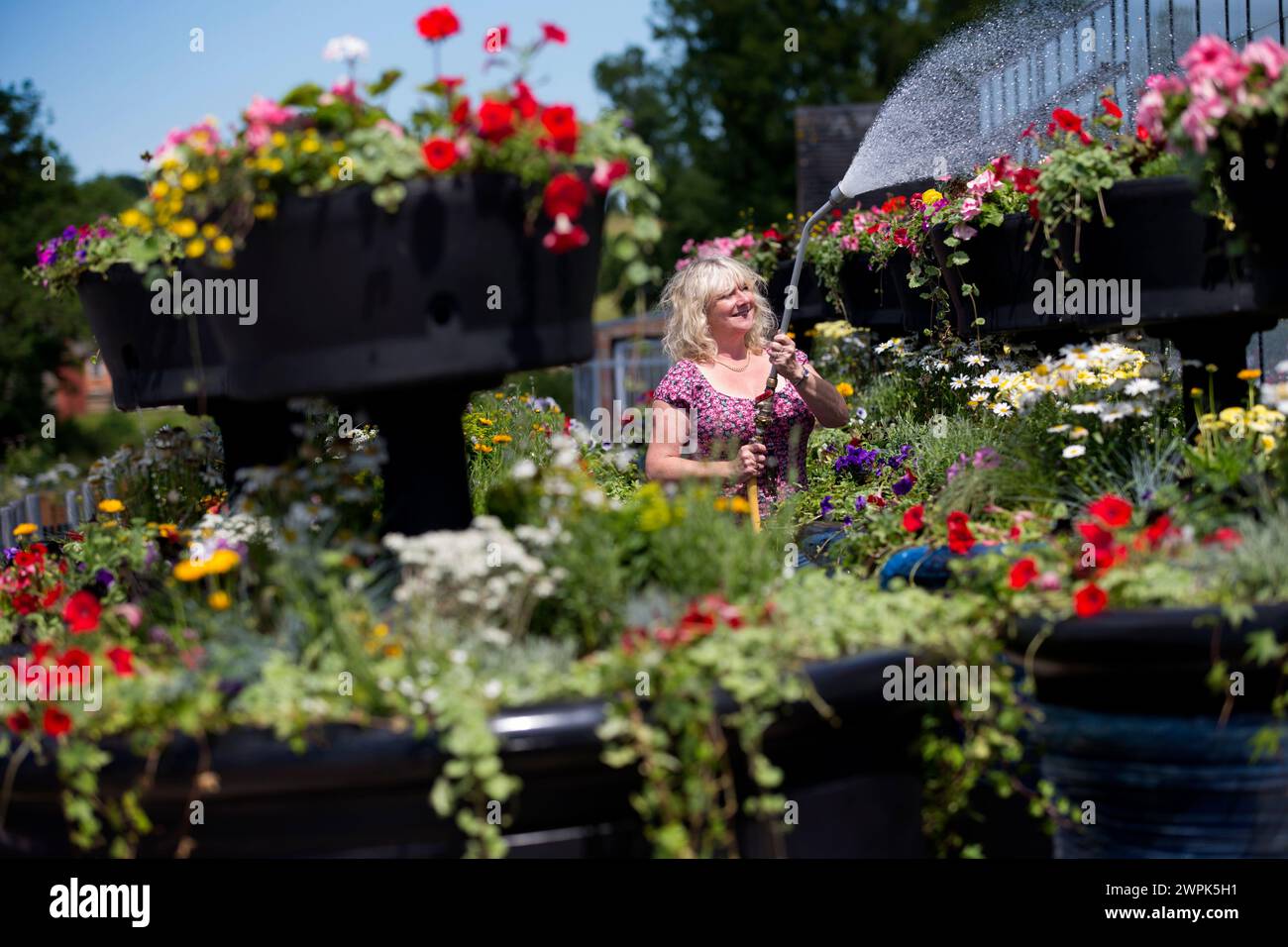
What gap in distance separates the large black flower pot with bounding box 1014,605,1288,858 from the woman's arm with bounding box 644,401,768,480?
1.80 m

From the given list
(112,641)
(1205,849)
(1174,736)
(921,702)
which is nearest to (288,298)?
(112,641)

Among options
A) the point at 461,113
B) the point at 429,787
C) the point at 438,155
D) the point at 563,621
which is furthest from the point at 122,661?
the point at 461,113

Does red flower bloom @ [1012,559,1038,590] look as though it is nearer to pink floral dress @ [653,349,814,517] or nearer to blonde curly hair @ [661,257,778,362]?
pink floral dress @ [653,349,814,517]

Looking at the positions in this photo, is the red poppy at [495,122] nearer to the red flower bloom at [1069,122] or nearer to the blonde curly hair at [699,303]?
the red flower bloom at [1069,122]

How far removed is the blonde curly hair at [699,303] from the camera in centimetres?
457

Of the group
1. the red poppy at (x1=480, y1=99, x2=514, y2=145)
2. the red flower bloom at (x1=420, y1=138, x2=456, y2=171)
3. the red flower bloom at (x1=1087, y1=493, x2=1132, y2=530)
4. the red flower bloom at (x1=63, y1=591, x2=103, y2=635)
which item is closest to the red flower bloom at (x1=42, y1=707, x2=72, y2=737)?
the red flower bloom at (x1=63, y1=591, x2=103, y2=635)

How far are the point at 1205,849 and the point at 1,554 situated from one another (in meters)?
4.63

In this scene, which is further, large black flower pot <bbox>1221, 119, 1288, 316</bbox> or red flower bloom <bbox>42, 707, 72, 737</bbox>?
large black flower pot <bbox>1221, 119, 1288, 316</bbox>

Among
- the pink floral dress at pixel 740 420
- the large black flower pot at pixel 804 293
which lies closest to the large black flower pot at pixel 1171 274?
the pink floral dress at pixel 740 420

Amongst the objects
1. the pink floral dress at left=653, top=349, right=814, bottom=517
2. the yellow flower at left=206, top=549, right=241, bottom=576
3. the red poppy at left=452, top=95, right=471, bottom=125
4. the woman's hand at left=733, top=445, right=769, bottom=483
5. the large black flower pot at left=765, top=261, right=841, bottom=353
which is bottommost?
the yellow flower at left=206, top=549, right=241, bottom=576

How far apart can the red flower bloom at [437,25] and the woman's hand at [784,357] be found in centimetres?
186

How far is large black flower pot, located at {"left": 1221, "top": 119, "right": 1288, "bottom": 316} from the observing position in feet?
8.50

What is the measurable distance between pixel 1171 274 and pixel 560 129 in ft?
5.05

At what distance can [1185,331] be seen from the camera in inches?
130
